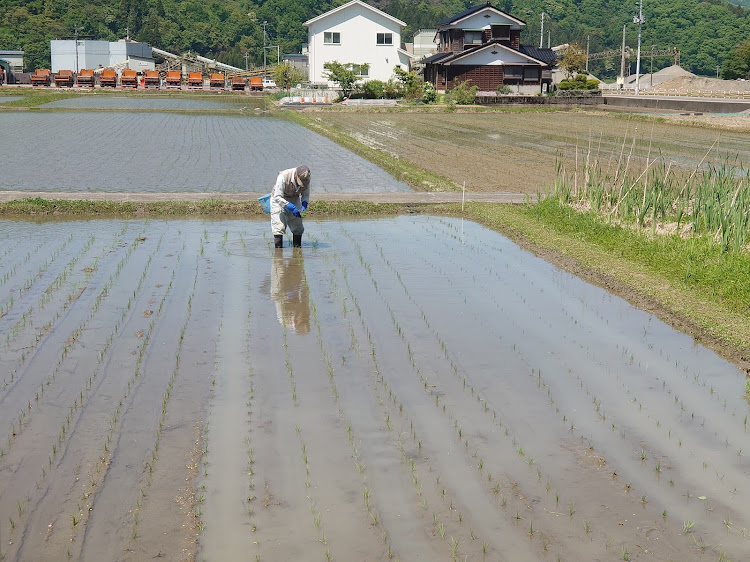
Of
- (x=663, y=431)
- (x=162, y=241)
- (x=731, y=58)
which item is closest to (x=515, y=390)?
(x=663, y=431)

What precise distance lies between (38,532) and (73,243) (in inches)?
278

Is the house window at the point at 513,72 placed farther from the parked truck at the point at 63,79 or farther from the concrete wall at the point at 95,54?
the concrete wall at the point at 95,54

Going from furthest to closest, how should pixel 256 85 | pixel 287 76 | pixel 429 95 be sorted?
1. pixel 256 85
2. pixel 287 76
3. pixel 429 95

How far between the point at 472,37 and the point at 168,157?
38.2 metres

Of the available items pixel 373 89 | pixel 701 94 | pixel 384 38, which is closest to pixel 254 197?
pixel 373 89

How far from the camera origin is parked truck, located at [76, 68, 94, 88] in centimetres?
6209

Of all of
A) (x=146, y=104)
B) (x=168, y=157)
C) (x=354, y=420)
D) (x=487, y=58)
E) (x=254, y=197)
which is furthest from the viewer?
(x=487, y=58)

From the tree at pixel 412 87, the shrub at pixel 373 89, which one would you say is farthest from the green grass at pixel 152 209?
the tree at pixel 412 87

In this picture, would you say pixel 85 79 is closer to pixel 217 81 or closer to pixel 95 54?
pixel 217 81

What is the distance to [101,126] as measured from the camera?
97.7 ft

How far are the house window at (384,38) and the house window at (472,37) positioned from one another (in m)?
4.59

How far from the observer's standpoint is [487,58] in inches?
2067

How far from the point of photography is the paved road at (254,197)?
13383 millimetres

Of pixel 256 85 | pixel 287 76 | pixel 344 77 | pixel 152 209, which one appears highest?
pixel 287 76
